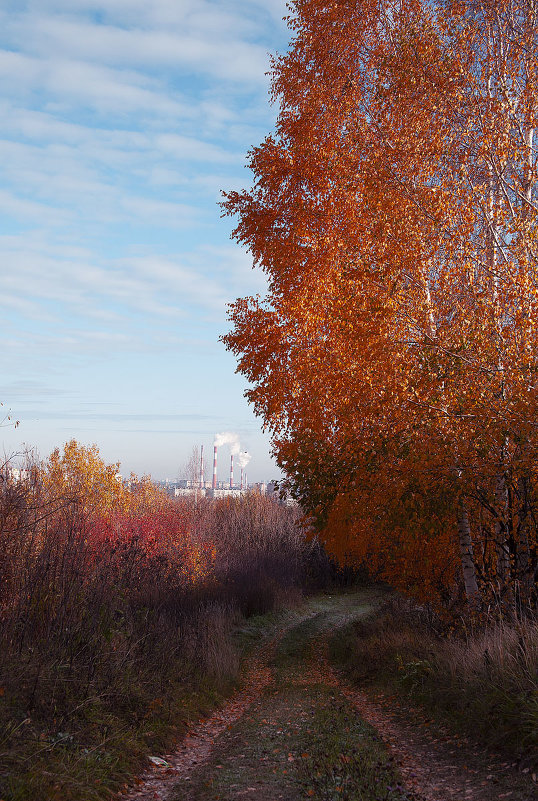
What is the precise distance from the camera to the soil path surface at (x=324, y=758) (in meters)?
5.85

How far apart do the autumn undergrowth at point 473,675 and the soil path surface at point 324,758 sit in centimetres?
28

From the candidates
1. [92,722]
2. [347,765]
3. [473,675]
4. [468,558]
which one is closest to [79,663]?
[92,722]

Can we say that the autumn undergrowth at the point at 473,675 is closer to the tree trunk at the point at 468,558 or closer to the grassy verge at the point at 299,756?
the tree trunk at the point at 468,558

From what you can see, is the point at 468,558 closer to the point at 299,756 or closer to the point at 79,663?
the point at 299,756

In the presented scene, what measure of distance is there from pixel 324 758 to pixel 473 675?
244 centimetres

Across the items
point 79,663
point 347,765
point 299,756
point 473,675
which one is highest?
point 79,663

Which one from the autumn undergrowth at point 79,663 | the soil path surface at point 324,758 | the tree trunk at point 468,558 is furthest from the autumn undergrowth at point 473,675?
the autumn undergrowth at point 79,663

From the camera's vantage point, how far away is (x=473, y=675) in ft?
A: 26.4

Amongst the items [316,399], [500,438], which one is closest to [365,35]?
[316,399]

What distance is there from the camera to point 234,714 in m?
10.1

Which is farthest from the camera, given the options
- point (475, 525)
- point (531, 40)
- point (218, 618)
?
point (218, 618)

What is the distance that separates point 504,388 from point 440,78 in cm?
565

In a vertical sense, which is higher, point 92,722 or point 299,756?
point 92,722

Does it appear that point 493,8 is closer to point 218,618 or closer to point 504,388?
point 504,388
